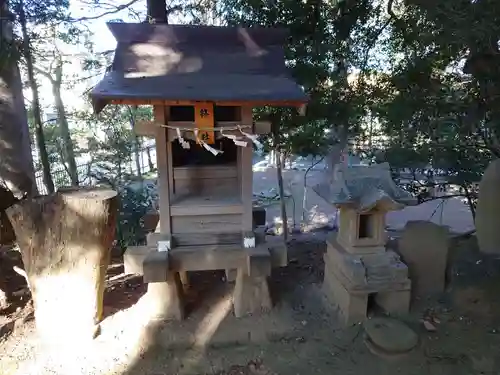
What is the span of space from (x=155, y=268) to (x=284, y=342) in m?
1.40

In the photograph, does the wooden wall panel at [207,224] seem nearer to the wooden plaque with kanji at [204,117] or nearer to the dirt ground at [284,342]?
the wooden plaque with kanji at [204,117]

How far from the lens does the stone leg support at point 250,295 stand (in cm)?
368

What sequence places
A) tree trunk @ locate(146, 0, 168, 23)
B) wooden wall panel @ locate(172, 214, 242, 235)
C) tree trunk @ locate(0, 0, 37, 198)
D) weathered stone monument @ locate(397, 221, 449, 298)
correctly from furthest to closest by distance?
tree trunk @ locate(0, 0, 37, 198) < tree trunk @ locate(146, 0, 168, 23) < weathered stone monument @ locate(397, 221, 449, 298) < wooden wall panel @ locate(172, 214, 242, 235)

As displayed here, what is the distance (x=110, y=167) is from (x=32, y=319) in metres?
4.54

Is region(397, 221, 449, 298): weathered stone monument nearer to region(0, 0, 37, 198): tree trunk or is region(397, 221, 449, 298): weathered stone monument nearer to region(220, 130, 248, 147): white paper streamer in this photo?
region(220, 130, 248, 147): white paper streamer

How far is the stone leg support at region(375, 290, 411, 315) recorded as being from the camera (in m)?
3.64

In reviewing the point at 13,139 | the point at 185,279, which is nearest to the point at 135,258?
the point at 185,279

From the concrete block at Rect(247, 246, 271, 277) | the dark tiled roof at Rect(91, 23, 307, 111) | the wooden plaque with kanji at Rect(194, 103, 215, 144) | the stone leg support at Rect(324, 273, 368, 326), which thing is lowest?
the stone leg support at Rect(324, 273, 368, 326)

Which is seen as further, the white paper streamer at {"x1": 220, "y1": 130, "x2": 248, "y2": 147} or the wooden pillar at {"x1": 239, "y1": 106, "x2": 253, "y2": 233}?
the wooden pillar at {"x1": 239, "y1": 106, "x2": 253, "y2": 233}

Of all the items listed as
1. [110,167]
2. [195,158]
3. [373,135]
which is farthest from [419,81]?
[110,167]

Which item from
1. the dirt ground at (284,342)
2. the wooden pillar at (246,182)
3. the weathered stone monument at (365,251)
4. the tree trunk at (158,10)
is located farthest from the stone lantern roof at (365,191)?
the tree trunk at (158,10)

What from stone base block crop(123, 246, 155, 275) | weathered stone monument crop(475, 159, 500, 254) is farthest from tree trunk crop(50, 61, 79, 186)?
weathered stone monument crop(475, 159, 500, 254)

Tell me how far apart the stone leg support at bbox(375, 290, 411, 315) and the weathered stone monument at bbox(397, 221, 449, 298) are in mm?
291

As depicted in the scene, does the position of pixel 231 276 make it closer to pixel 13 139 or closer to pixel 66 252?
pixel 66 252
